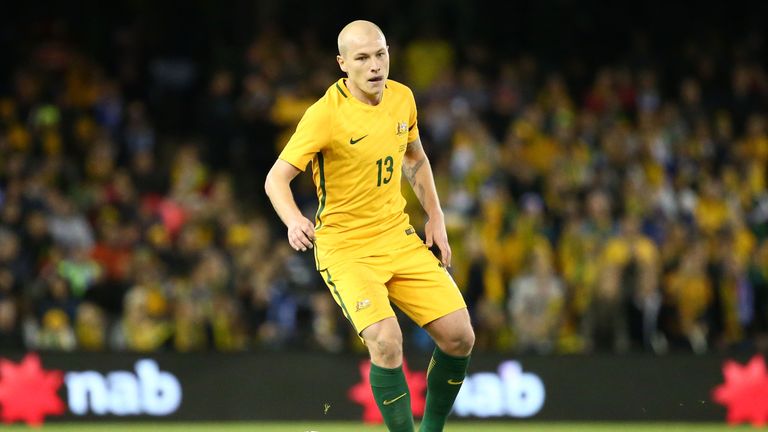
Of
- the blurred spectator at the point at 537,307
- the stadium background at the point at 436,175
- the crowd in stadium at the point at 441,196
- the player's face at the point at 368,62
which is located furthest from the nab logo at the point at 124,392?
Result: the player's face at the point at 368,62

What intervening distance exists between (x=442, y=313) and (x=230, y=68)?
964 cm

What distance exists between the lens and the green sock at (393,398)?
22.6ft

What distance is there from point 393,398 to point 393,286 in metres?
0.63

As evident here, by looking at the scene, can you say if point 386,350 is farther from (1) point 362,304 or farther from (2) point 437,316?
(2) point 437,316

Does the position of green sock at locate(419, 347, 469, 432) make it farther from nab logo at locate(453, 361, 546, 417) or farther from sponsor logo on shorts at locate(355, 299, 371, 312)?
nab logo at locate(453, 361, 546, 417)

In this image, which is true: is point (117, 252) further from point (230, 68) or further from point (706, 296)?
point (706, 296)

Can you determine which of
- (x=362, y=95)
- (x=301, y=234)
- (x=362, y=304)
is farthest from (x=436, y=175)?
(x=301, y=234)

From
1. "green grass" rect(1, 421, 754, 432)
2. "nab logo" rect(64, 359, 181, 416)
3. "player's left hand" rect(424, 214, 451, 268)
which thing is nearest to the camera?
"player's left hand" rect(424, 214, 451, 268)

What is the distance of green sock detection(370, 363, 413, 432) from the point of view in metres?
6.88

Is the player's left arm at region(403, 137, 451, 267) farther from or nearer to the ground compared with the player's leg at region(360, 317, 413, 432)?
farther from the ground

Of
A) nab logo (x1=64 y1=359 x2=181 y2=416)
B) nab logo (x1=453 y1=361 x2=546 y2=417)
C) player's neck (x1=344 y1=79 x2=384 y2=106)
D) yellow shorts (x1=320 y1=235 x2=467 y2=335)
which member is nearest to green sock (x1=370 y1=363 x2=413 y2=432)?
yellow shorts (x1=320 y1=235 x2=467 y2=335)

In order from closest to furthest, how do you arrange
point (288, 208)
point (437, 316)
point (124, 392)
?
1. point (288, 208)
2. point (437, 316)
3. point (124, 392)

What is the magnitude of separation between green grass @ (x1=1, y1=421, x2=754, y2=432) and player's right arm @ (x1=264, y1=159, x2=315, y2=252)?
3.86 meters

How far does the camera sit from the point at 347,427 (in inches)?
415
